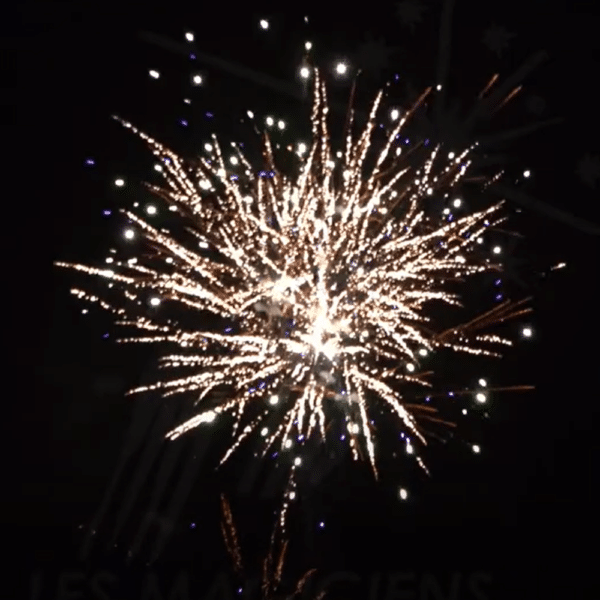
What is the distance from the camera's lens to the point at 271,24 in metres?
2.81

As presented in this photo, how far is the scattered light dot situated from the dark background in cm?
11

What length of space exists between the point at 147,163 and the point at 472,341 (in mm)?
1178

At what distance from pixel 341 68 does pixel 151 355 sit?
1076 millimetres

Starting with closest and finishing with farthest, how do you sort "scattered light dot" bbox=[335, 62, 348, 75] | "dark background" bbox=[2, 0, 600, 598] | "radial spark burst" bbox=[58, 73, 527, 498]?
"radial spark burst" bbox=[58, 73, 527, 498] → "scattered light dot" bbox=[335, 62, 348, 75] → "dark background" bbox=[2, 0, 600, 598]

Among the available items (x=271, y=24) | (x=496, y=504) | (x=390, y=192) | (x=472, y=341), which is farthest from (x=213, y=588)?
(x=271, y=24)

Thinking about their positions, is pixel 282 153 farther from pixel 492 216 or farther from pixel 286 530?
pixel 286 530

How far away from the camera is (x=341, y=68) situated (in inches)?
105

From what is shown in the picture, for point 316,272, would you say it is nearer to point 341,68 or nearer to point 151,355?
point 341,68

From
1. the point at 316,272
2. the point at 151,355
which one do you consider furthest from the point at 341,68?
the point at 151,355

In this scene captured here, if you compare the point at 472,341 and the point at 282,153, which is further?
the point at 472,341

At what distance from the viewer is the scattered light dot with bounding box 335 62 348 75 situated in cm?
267

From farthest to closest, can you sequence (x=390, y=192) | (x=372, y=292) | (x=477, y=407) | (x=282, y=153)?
(x=477, y=407) < (x=282, y=153) < (x=390, y=192) < (x=372, y=292)

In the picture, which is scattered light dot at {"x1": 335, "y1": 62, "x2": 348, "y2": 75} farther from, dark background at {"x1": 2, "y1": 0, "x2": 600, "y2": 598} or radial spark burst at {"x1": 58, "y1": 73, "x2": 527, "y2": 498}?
radial spark burst at {"x1": 58, "y1": 73, "x2": 527, "y2": 498}

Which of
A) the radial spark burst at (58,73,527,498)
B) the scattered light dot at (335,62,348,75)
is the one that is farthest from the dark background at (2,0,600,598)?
the radial spark burst at (58,73,527,498)
